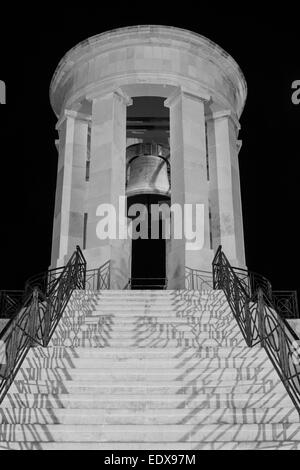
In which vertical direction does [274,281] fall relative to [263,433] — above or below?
above

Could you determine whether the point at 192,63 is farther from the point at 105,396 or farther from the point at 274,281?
the point at 274,281

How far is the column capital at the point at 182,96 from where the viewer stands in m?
20.4

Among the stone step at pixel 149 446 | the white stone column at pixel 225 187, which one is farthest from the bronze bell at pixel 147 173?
the stone step at pixel 149 446

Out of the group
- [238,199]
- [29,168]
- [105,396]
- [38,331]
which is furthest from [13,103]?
[105,396]

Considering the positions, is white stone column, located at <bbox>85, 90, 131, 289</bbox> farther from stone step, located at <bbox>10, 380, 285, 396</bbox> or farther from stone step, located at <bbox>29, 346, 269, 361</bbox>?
stone step, located at <bbox>10, 380, 285, 396</bbox>

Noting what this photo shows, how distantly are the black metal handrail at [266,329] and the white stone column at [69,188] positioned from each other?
6978mm

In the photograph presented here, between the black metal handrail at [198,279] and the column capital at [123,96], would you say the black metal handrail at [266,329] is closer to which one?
the black metal handrail at [198,279]

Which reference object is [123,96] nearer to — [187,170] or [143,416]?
[187,170]

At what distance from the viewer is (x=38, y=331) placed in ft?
37.0

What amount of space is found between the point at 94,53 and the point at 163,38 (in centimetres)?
249

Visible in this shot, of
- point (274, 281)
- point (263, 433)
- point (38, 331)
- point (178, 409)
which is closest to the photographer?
point (263, 433)

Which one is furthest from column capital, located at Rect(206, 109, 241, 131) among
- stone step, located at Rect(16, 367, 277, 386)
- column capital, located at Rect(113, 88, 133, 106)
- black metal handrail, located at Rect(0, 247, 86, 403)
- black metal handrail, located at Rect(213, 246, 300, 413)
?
stone step, located at Rect(16, 367, 277, 386)

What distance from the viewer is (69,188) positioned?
20906mm

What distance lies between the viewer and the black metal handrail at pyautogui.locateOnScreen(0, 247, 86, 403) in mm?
8844
